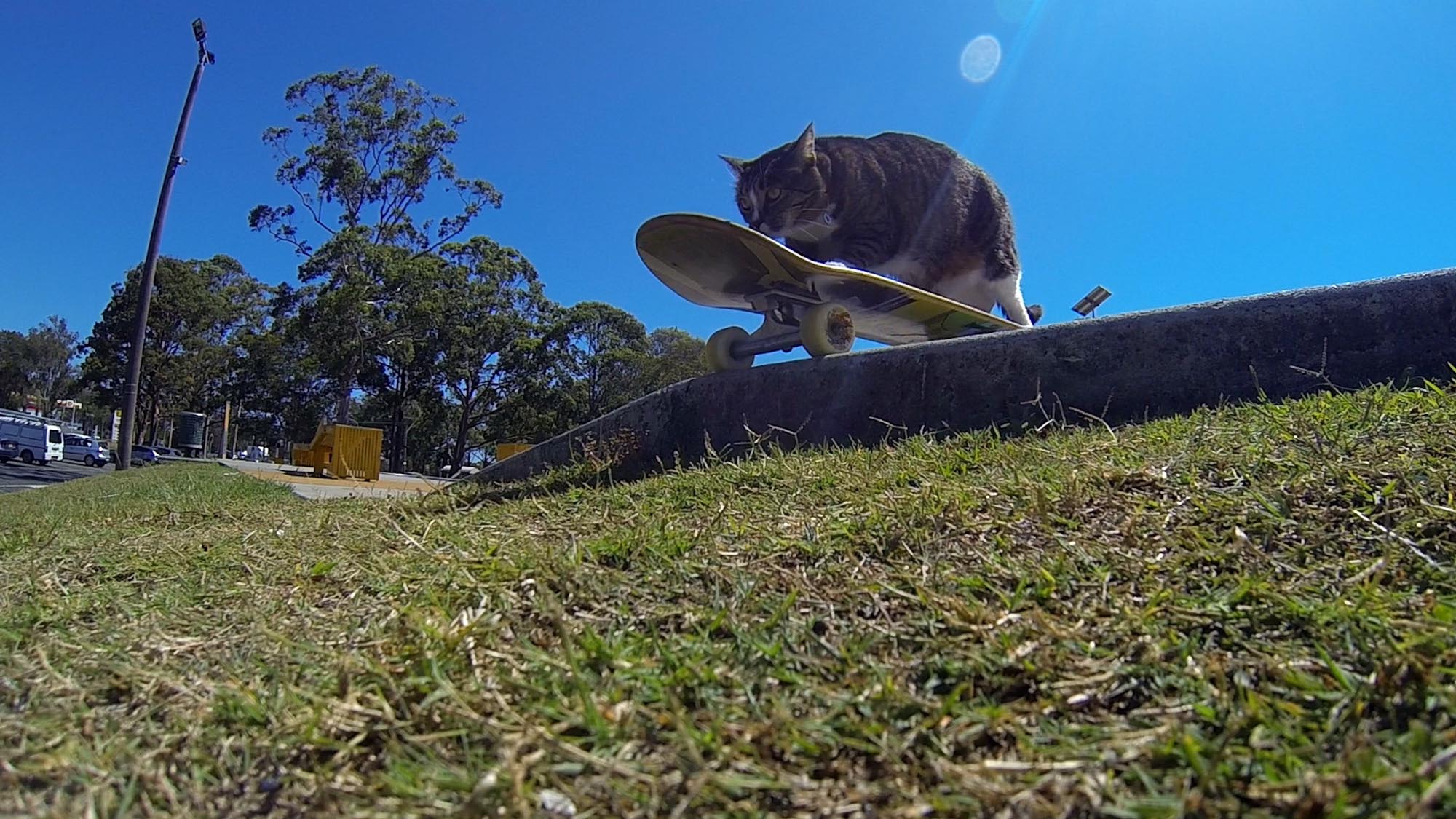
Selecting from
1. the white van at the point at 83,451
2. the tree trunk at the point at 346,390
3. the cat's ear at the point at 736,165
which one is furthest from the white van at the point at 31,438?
the cat's ear at the point at 736,165

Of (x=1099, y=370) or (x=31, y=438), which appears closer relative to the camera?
(x=1099, y=370)

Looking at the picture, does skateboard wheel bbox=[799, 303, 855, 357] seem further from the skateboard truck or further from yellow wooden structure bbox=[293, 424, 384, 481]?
yellow wooden structure bbox=[293, 424, 384, 481]

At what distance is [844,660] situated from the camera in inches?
42.2

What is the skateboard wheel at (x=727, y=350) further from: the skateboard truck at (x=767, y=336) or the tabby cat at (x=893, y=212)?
the tabby cat at (x=893, y=212)

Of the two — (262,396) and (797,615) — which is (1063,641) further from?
(262,396)

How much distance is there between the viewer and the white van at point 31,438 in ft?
88.6

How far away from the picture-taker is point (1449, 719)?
804 mm

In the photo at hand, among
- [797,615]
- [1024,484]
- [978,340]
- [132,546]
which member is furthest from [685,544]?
[132,546]

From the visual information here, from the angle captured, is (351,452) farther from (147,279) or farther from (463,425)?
(463,425)

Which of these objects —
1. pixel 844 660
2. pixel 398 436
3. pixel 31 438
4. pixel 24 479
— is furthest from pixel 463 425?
pixel 844 660

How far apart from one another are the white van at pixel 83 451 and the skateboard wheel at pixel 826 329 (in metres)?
38.7

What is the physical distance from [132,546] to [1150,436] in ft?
10.7

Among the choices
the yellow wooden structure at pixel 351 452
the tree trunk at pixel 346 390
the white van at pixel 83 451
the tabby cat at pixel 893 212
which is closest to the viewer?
the tabby cat at pixel 893 212

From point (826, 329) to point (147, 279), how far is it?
15158 mm
